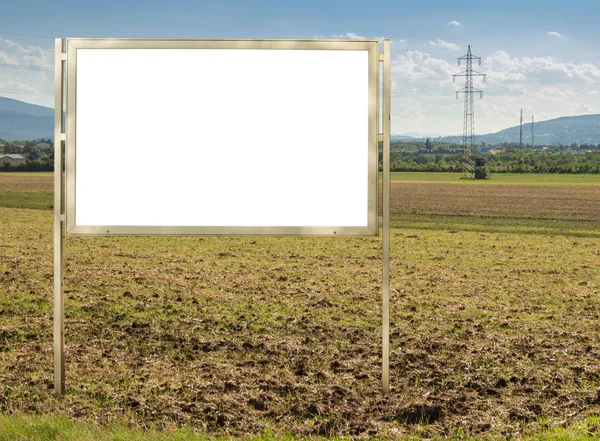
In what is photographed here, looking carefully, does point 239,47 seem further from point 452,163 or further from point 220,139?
point 452,163

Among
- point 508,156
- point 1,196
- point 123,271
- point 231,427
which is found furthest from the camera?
point 508,156

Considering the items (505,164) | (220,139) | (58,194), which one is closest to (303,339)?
(220,139)

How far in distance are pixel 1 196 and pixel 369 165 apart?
46029 millimetres

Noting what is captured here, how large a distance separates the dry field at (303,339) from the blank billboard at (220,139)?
5.60 ft

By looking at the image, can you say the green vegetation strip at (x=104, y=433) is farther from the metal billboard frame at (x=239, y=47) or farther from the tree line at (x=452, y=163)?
the tree line at (x=452, y=163)

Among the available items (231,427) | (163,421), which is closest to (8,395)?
(163,421)

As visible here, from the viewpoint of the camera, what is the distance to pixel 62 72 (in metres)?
6.93

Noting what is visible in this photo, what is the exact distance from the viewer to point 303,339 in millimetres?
10180

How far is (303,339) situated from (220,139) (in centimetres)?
406

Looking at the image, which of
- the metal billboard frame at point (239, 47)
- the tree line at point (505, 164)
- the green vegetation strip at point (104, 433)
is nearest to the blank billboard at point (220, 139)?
the metal billboard frame at point (239, 47)

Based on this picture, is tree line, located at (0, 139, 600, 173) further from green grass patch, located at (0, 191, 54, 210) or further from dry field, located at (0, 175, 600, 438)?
dry field, located at (0, 175, 600, 438)

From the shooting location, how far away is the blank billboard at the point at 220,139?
688 centimetres

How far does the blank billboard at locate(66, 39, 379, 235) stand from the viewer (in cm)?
688

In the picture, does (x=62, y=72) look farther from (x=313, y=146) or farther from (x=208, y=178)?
(x=313, y=146)
